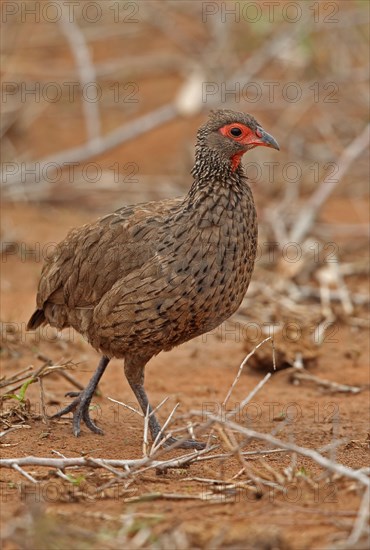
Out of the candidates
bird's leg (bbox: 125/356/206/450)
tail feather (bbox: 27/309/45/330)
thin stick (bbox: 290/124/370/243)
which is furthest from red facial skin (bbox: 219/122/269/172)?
thin stick (bbox: 290/124/370/243)

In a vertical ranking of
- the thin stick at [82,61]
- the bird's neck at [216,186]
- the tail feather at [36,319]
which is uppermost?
the thin stick at [82,61]

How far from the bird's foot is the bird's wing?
0.57 metres

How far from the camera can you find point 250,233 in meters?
5.41

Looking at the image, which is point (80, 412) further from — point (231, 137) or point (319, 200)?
point (319, 200)

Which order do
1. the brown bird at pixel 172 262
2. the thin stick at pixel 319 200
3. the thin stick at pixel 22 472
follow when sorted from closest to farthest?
the thin stick at pixel 22 472
the brown bird at pixel 172 262
the thin stick at pixel 319 200

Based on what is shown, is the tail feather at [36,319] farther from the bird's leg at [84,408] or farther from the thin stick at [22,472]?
the thin stick at [22,472]

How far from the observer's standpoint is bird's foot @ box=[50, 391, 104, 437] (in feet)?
19.1

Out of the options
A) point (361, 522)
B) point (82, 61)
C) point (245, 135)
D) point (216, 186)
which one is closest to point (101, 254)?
point (216, 186)

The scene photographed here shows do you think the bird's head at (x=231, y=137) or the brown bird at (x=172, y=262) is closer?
the brown bird at (x=172, y=262)

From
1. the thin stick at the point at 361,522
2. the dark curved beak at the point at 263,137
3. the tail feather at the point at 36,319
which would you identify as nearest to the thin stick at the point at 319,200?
the tail feather at the point at 36,319

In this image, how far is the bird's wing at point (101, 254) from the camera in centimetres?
549

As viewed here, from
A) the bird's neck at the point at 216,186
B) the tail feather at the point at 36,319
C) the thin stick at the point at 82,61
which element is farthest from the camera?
the thin stick at the point at 82,61

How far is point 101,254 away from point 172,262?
61cm

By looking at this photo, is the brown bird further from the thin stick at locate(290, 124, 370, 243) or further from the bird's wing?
the thin stick at locate(290, 124, 370, 243)
